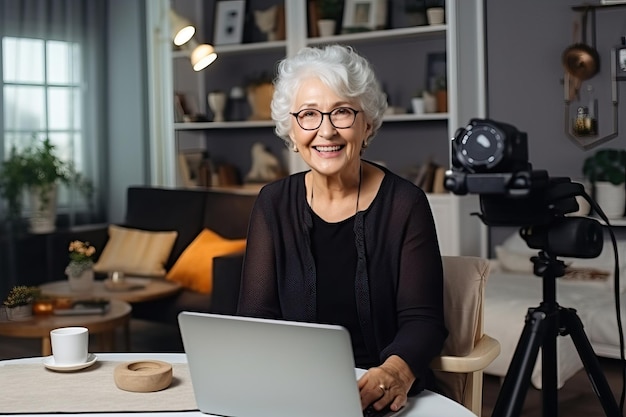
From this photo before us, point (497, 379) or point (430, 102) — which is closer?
point (497, 379)

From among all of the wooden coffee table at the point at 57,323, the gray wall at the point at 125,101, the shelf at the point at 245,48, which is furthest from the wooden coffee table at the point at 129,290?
the shelf at the point at 245,48

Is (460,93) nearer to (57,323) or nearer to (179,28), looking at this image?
(179,28)

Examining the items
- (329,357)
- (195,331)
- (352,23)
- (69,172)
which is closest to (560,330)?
(329,357)

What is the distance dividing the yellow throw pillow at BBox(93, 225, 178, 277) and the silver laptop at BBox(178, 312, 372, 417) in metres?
2.99

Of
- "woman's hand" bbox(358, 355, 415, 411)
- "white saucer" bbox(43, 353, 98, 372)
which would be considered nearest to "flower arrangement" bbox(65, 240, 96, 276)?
"white saucer" bbox(43, 353, 98, 372)

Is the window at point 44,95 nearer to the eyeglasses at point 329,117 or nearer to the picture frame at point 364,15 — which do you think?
the picture frame at point 364,15

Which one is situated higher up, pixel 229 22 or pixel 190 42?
pixel 229 22

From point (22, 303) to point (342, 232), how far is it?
2094 mm

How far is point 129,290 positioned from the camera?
3.79 meters

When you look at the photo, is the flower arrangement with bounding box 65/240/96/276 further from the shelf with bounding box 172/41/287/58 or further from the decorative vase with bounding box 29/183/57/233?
the shelf with bounding box 172/41/287/58

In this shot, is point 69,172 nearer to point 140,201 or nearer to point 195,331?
point 140,201

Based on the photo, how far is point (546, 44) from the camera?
395 cm

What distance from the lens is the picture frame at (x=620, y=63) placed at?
3619 mm

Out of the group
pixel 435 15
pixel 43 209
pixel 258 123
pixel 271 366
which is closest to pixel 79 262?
pixel 43 209
